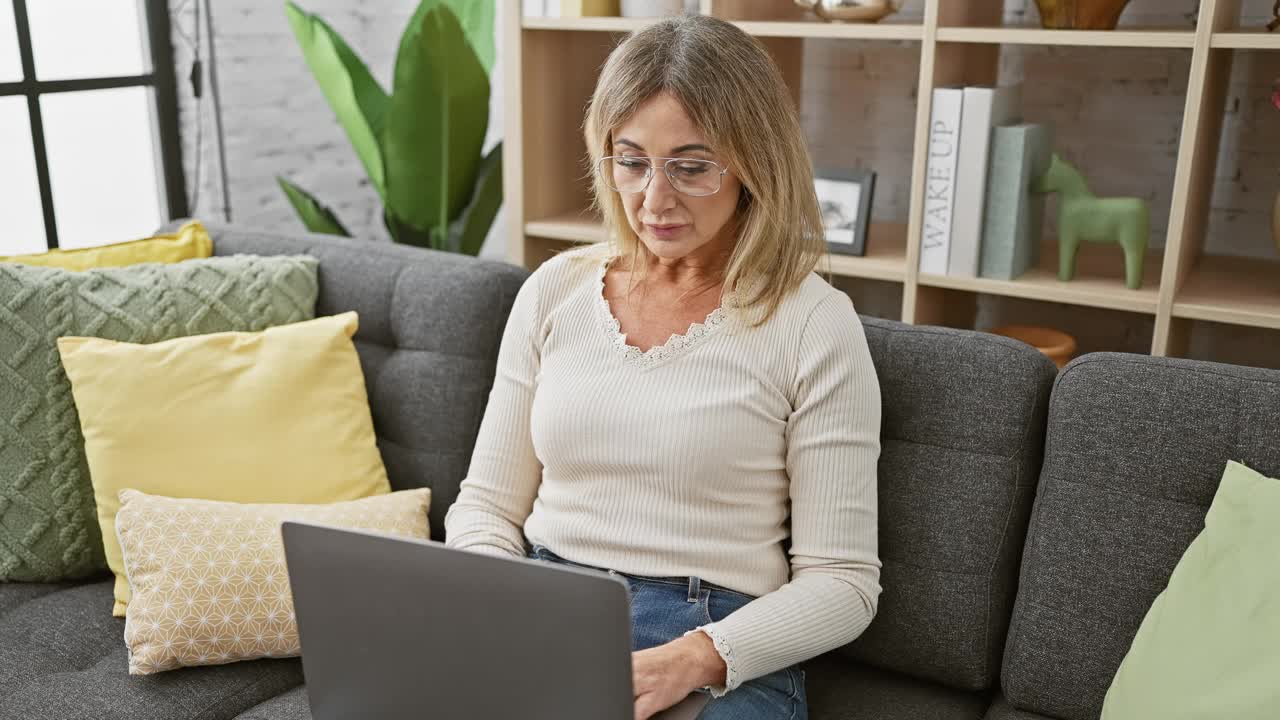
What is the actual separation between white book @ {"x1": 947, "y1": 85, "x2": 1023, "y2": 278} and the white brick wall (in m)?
0.31

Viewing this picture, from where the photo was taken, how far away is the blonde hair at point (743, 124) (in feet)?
4.60

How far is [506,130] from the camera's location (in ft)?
8.16

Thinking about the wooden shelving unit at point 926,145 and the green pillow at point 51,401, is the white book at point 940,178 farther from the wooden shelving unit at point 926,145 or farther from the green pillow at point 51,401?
the green pillow at point 51,401

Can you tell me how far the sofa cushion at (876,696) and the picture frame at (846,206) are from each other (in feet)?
3.00

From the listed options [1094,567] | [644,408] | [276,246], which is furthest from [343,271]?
[1094,567]

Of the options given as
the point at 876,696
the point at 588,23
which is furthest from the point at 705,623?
the point at 588,23

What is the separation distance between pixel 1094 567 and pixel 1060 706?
0.59 feet

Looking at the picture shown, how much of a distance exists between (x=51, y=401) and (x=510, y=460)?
724mm

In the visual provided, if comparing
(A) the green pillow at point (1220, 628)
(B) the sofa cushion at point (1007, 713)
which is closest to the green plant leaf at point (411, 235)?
(B) the sofa cushion at point (1007, 713)

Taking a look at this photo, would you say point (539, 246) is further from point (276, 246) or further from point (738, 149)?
point (738, 149)

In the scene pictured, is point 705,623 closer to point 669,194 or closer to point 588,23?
point 669,194

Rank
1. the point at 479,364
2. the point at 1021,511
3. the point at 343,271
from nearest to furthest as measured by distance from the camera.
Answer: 1. the point at 1021,511
2. the point at 479,364
3. the point at 343,271

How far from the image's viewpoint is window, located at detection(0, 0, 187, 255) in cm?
271

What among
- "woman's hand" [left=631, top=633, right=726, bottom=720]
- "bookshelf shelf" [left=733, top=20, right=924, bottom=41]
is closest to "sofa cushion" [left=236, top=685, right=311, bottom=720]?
"woman's hand" [left=631, top=633, right=726, bottom=720]
